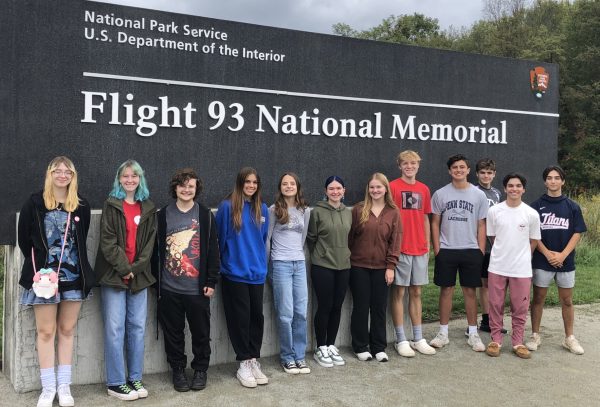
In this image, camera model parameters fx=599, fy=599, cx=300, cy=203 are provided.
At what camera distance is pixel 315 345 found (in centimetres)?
525

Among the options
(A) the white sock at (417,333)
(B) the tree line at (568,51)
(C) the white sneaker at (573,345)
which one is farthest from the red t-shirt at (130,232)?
(B) the tree line at (568,51)

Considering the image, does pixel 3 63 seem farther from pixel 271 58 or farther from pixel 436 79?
pixel 436 79

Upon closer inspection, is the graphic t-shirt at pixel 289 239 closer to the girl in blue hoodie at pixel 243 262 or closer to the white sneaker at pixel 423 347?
the girl in blue hoodie at pixel 243 262

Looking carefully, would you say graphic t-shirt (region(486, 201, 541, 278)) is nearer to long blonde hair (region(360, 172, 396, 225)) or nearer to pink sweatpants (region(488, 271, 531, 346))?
pink sweatpants (region(488, 271, 531, 346))

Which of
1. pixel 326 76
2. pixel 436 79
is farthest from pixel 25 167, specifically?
pixel 436 79

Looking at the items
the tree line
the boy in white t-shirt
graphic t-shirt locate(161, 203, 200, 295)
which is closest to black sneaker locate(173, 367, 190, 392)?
graphic t-shirt locate(161, 203, 200, 295)

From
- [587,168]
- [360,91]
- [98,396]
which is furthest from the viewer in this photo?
[587,168]

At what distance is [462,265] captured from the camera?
17.6 ft

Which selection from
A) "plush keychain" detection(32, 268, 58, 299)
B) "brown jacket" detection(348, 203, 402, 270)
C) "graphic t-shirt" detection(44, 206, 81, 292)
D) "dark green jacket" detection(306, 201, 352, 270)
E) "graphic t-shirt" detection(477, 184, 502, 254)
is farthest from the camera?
"graphic t-shirt" detection(477, 184, 502, 254)

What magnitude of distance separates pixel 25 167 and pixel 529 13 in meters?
38.4

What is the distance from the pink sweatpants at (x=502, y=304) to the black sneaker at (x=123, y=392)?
3.08m

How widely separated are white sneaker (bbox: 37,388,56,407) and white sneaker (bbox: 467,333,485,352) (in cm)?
347

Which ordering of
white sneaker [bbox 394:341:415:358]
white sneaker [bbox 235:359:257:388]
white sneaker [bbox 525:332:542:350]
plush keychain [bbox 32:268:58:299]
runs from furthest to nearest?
white sneaker [bbox 525:332:542:350]
white sneaker [bbox 394:341:415:358]
white sneaker [bbox 235:359:257:388]
plush keychain [bbox 32:268:58:299]

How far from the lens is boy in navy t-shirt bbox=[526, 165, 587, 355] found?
207 inches
